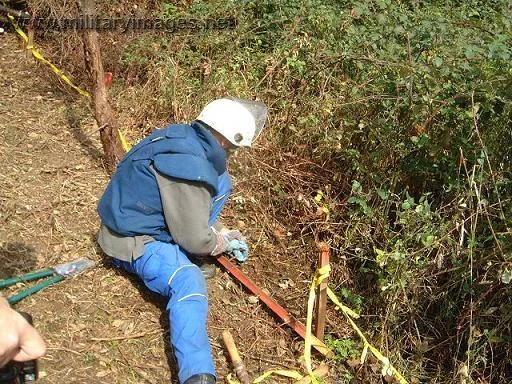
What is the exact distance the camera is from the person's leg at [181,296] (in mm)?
3035

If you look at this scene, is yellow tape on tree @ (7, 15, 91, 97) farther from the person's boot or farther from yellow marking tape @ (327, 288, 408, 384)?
the person's boot

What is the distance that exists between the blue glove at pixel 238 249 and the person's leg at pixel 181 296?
485 millimetres

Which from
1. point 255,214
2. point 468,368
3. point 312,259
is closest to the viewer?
point 468,368

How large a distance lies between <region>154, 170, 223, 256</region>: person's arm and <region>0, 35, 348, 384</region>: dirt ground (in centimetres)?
48

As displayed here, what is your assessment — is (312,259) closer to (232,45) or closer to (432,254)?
(432,254)

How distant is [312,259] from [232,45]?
2356 mm

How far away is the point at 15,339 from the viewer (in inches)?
51.7

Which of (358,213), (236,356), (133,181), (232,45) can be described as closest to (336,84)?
(358,213)

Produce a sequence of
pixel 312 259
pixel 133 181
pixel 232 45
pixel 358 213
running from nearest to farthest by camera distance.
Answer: pixel 133 181, pixel 358 213, pixel 312 259, pixel 232 45

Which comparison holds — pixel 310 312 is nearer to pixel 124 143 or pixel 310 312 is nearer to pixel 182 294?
pixel 182 294

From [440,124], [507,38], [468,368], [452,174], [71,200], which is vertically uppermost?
[507,38]

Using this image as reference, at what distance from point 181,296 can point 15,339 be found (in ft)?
Answer: 6.53

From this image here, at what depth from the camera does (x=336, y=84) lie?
4.49 metres

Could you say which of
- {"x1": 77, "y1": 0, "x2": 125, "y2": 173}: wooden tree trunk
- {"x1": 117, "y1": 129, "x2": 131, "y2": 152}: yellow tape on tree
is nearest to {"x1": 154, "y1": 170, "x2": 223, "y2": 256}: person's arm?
{"x1": 77, "y1": 0, "x2": 125, "y2": 173}: wooden tree trunk
